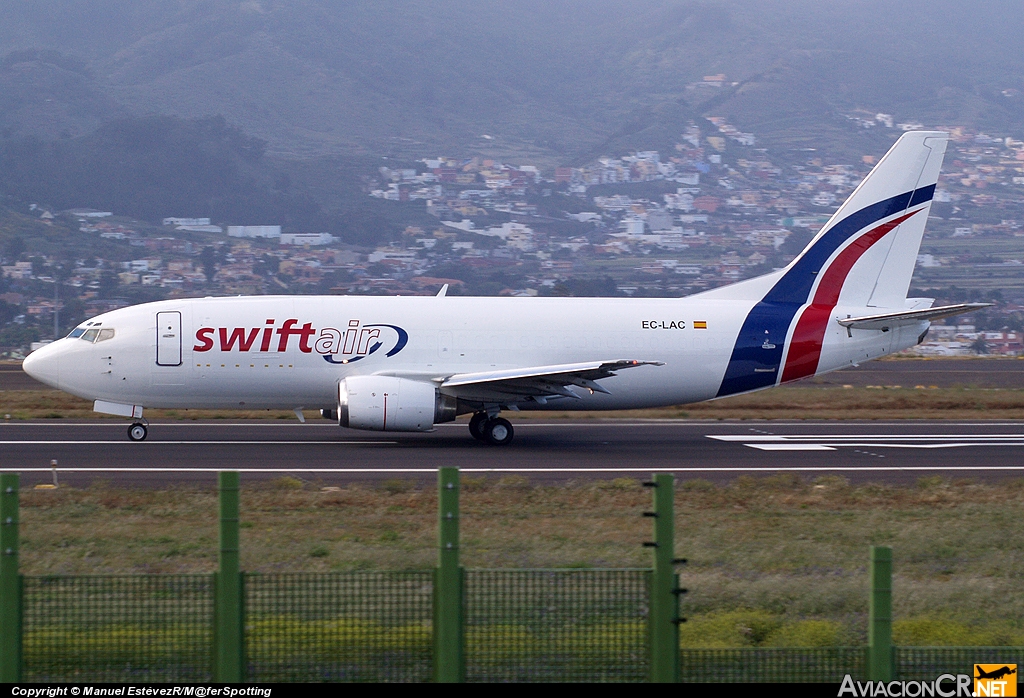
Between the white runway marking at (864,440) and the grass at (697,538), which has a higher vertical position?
the white runway marking at (864,440)

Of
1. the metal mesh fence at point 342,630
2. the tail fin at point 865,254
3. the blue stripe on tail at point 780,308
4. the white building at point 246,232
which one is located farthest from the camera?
the white building at point 246,232

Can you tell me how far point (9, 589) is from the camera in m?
7.19

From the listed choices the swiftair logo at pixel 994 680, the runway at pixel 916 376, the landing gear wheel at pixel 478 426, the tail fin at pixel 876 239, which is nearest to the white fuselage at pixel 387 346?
the tail fin at pixel 876 239

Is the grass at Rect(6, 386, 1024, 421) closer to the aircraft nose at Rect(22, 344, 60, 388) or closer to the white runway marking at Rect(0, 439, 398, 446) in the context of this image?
the white runway marking at Rect(0, 439, 398, 446)

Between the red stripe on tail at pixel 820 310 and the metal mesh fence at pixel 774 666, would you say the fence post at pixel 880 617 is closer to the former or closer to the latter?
the metal mesh fence at pixel 774 666

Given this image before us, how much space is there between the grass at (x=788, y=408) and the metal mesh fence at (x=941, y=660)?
25475 millimetres

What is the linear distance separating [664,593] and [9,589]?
13.4 feet

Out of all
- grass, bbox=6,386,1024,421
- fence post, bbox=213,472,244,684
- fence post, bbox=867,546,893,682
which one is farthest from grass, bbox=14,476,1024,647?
grass, bbox=6,386,1024,421

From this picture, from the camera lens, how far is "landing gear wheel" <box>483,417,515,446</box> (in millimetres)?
26719

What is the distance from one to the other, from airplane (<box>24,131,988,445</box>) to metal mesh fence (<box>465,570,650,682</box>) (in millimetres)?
17123

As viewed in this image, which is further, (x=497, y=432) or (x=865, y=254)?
(x=865, y=254)

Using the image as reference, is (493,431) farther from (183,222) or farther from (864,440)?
(183,222)

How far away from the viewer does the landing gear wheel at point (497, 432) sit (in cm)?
2672

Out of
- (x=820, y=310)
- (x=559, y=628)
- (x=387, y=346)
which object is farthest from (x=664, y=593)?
(x=820, y=310)
